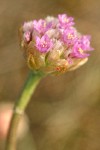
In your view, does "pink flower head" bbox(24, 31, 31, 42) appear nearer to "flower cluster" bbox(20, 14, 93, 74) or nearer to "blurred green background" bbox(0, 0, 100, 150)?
"flower cluster" bbox(20, 14, 93, 74)

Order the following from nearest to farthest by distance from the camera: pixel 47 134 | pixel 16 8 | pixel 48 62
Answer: pixel 48 62, pixel 47 134, pixel 16 8

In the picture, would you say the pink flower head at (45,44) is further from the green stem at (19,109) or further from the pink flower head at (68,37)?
the green stem at (19,109)

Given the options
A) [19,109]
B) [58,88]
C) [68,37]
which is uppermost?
[58,88]

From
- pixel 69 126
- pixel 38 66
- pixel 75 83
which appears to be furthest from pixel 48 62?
pixel 75 83

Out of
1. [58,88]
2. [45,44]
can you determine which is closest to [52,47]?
[45,44]

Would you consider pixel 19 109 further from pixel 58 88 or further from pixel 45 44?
pixel 58 88

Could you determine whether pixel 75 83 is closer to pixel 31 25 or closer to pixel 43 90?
pixel 43 90

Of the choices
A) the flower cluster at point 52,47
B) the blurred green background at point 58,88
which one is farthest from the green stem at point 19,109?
the blurred green background at point 58,88

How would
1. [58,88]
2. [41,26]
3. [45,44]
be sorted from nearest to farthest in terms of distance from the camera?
[45,44]
[41,26]
[58,88]

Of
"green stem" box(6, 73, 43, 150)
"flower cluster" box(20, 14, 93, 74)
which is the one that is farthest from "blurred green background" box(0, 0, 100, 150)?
"flower cluster" box(20, 14, 93, 74)
